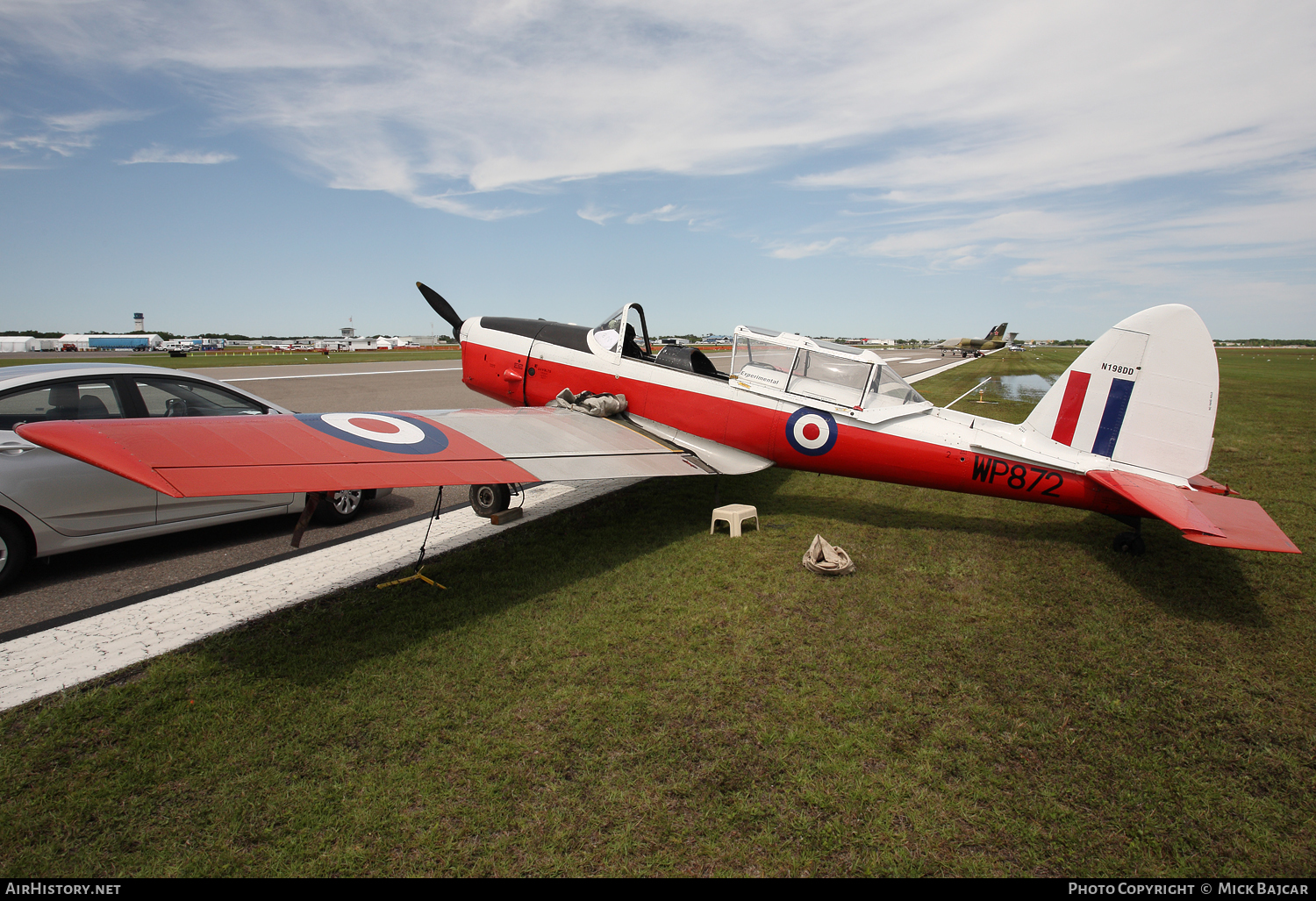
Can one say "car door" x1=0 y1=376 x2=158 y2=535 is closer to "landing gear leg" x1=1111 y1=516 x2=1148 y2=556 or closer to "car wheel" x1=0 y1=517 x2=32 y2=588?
"car wheel" x1=0 y1=517 x2=32 y2=588

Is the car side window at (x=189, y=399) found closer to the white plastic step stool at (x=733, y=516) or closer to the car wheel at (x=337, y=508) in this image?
the car wheel at (x=337, y=508)

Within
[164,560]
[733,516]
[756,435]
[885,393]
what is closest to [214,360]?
[164,560]

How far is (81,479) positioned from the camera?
4.25 m

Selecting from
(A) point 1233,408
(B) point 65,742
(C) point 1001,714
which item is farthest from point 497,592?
(A) point 1233,408

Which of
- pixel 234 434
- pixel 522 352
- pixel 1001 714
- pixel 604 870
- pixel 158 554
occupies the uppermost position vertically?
pixel 522 352

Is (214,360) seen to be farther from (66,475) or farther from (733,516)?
(733,516)

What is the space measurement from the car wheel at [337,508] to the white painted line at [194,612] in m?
0.61

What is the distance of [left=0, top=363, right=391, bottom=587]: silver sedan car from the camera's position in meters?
4.02

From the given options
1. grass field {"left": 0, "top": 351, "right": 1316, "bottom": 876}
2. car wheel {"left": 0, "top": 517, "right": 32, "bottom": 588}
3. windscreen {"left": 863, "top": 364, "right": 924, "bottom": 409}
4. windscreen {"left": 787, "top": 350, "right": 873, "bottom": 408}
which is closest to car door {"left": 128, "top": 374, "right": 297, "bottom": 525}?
car wheel {"left": 0, "top": 517, "right": 32, "bottom": 588}

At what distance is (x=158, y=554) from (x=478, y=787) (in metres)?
4.25

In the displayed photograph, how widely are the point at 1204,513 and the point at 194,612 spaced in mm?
7161

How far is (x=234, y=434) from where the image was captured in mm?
3707

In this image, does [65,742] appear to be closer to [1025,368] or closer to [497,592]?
[497,592]

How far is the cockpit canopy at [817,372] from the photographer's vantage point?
19.2 ft
